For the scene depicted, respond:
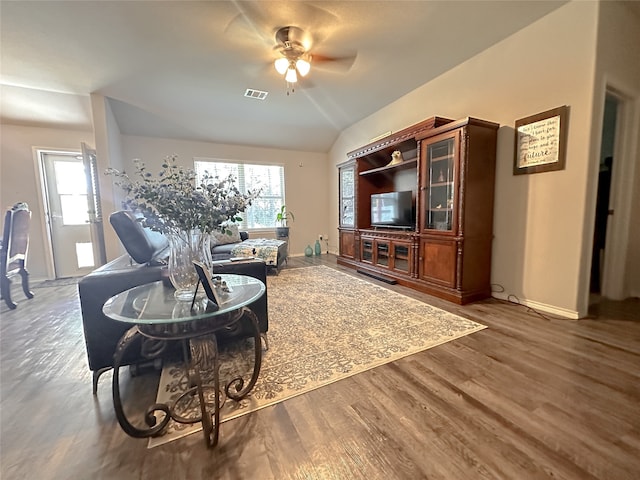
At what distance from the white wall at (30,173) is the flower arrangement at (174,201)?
166 inches

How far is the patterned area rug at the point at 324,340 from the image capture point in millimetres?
1518

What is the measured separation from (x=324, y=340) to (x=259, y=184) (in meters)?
4.62

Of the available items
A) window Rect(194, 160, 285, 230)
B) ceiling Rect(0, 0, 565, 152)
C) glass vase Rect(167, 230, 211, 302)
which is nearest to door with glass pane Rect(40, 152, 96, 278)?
ceiling Rect(0, 0, 565, 152)

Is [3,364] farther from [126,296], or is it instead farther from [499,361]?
[499,361]

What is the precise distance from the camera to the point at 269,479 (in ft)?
3.26

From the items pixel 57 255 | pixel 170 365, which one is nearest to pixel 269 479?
pixel 170 365

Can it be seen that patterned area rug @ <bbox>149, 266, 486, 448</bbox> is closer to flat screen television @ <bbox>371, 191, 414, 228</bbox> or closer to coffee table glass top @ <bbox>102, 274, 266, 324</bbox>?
coffee table glass top @ <bbox>102, 274, 266, 324</bbox>

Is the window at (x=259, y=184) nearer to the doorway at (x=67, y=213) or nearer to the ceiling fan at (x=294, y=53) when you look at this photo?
the doorway at (x=67, y=213)

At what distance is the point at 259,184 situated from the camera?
5.94 meters

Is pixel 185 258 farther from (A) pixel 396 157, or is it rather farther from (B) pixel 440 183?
(A) pixel 396 157

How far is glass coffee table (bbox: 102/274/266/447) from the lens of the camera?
1.13 m

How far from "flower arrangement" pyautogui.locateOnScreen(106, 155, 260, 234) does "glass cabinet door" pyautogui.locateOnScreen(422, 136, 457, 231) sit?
8.11 feet

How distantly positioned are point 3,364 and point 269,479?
2197mm

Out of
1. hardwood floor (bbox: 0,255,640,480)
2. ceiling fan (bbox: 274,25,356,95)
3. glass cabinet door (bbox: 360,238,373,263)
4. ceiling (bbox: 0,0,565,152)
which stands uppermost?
ceiling (bbox: 0,0,565,152)
